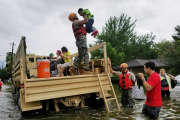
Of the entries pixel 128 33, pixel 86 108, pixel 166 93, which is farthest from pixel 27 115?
pixel 128 33

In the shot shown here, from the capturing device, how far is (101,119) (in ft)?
15.9

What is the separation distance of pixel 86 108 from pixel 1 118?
102 inches

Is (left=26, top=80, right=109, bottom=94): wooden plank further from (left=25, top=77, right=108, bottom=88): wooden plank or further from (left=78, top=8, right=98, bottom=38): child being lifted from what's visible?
(left=78, top=8, right=98, bottom=38): child being lifted

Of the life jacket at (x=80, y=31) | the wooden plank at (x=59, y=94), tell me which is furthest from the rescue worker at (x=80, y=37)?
the wooden plank at (x=59, y=94)

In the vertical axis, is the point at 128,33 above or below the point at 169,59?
above

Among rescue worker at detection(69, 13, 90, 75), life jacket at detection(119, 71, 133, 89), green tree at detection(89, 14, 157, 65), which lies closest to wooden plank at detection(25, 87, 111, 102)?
rescue worker at detection(69, 13, 90, 75)

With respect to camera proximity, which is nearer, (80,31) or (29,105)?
(29,105)

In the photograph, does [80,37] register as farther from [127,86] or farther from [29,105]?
[29,105]

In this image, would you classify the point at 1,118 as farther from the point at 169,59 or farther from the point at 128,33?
the point at 128,33

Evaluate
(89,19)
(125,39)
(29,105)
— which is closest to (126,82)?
(89,19)

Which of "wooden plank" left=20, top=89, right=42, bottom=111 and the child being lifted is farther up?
the child being lifted

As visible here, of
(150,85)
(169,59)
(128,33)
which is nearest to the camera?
(150,85)

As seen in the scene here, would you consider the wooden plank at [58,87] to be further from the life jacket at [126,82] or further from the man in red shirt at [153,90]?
the man in red shirt at [153,90]

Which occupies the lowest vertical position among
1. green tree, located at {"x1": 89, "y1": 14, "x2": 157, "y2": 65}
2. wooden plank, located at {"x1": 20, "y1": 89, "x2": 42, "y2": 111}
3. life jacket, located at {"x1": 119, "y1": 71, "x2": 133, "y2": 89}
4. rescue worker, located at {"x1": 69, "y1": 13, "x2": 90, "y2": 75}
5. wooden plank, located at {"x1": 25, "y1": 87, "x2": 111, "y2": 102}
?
wooden plank, located at {"x1": 20, "y1": 89, "x2": 42, "y2": 111}
